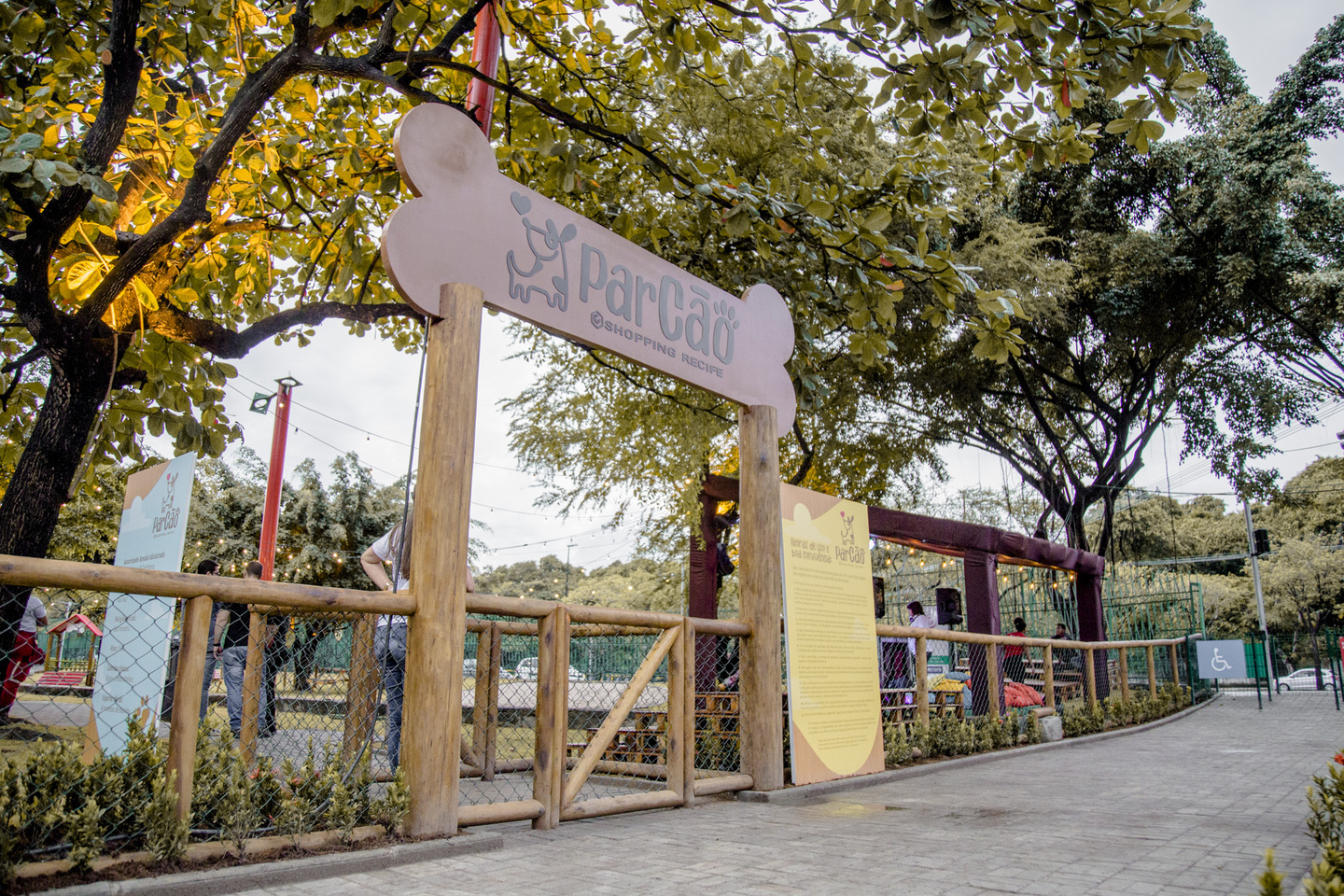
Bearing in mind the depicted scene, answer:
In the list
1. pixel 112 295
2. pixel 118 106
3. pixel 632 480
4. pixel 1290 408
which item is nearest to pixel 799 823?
pixel 112 295

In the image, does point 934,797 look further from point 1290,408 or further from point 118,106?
point 1290,408

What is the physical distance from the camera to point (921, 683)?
26.2 feet

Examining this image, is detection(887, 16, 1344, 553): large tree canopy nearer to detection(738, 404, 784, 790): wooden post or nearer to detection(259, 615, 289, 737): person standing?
detection(738, 404, 784, 790): wooden post

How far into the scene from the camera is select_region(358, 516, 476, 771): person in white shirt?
16.4 feet

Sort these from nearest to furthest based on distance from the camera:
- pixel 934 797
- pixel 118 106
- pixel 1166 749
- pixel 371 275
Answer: pixel 934 797, pixel 118 106, pixel 371 275, pixel 1166 749

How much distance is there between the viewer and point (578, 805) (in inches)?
189

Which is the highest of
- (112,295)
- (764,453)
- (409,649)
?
(112,295)

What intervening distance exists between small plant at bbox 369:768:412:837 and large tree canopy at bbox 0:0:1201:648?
2994 millimetres

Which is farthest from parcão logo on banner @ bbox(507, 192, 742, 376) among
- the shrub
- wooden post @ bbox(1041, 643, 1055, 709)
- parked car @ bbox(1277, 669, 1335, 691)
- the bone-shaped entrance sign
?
parked car @ bbox(1277, 669, 1335, 691)

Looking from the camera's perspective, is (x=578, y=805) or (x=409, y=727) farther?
(x=578, y=805)

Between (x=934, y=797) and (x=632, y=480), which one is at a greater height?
(x=632, y=480)

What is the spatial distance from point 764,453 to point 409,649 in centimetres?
318

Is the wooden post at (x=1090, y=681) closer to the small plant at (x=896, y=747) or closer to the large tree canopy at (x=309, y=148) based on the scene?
the small plant at (x=896, y=747)

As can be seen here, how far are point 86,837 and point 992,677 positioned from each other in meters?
8.22
